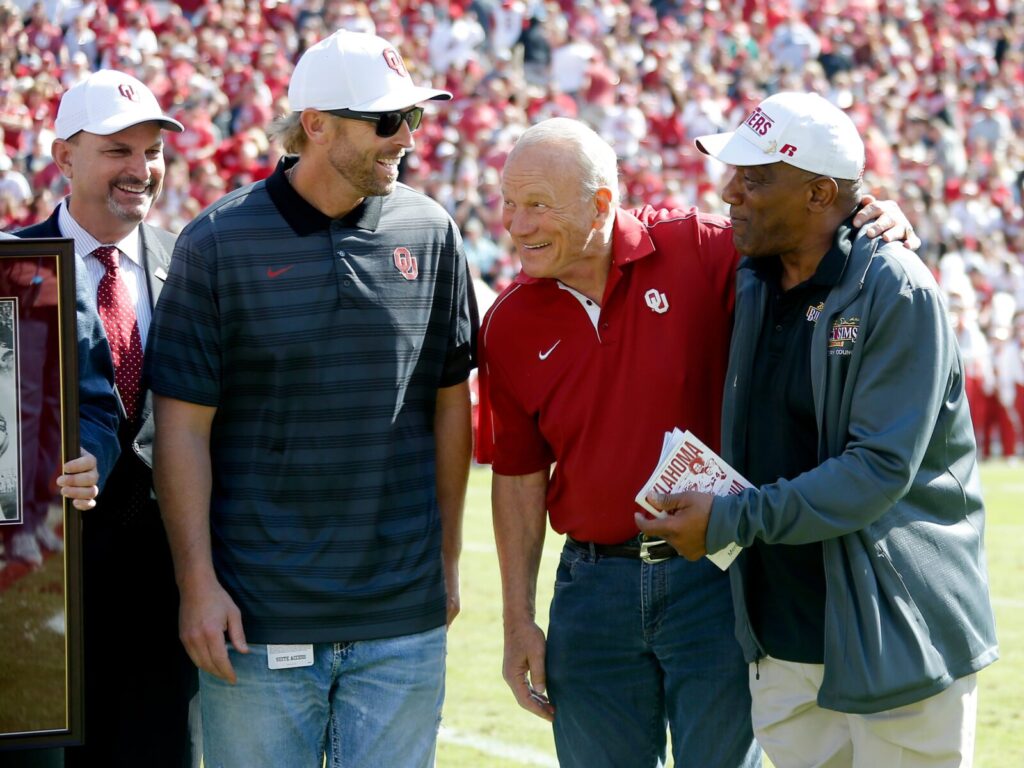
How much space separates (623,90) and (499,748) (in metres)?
18.3

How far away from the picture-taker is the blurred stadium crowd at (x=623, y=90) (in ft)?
55.4

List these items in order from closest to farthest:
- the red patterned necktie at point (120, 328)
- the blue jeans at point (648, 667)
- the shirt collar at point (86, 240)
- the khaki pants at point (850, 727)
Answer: the khaki pants at point (850, 727), the blue jeans at point (648, 667), the red patterned necktie at point (120, 328), the shirt collar at point (86, 240)

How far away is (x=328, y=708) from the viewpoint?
11.5 ft

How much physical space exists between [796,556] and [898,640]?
1.08 feet

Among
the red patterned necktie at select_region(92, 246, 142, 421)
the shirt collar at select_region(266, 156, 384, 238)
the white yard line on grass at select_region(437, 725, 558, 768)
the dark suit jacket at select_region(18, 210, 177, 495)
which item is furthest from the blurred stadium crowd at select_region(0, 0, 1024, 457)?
the shirt collar at select_region(266, 156, 384, 238)

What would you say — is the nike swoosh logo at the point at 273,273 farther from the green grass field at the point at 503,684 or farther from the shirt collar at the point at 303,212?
the green grass field at the point at 503,684

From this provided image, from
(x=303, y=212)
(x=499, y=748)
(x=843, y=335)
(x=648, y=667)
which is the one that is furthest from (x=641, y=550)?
(x=499, y=748)

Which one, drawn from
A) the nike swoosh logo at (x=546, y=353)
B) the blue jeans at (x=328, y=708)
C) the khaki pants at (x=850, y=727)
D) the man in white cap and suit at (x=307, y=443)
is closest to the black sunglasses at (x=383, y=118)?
the man in white cap and suit at (x=307, y=443)

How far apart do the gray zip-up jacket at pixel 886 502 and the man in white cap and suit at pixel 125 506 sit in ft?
5.06

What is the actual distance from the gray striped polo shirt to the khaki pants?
0.87 m

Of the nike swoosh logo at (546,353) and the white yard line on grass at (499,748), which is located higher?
the nike swoosh logo at (546,353)

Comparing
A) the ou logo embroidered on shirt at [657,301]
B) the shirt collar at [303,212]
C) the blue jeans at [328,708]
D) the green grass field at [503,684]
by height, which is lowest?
the green grass field at [503,684]

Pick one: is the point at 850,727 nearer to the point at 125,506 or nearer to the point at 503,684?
the point at 125,506

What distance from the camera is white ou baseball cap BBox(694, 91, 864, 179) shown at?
3.37 meters
